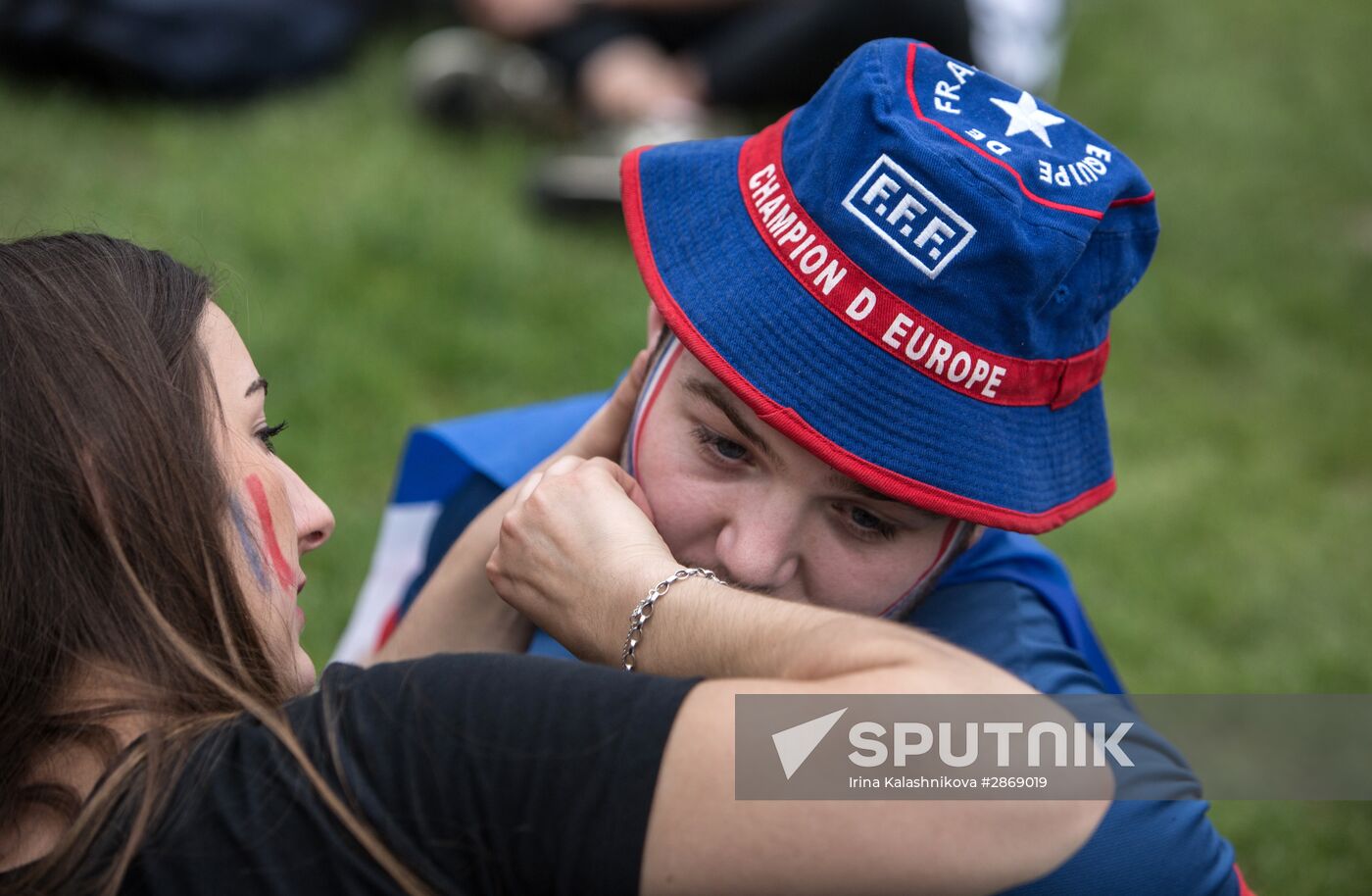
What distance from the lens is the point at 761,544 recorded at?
1.77 metres

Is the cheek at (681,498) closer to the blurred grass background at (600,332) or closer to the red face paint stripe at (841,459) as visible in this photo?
the red face paint stripe at (841,459)

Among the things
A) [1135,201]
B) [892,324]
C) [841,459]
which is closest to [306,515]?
[841,459]

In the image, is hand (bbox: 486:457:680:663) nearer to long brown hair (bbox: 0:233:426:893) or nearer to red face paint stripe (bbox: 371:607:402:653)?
long brown hair (bbox: 0:233:426:893)

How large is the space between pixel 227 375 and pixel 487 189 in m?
3.19

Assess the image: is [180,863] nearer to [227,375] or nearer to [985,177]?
[227,375]

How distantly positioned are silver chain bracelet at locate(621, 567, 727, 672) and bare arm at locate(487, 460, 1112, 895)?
0.5 inches

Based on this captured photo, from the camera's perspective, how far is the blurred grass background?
11.4 feet

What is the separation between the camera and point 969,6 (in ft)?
17.4

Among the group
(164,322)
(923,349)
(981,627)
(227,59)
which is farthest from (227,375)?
(227,59)

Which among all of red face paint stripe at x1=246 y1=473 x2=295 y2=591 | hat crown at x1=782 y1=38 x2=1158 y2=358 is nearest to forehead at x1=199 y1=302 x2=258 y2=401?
red face paint stripe at x1=246 y1=473 x2=295 y2=591

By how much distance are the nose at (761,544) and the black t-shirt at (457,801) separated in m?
0.45

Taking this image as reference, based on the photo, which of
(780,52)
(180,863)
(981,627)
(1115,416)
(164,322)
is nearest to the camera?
(180,863)

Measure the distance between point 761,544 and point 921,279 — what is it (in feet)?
1.33

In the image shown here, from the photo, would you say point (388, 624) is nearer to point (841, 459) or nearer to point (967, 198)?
point (841, 459)
